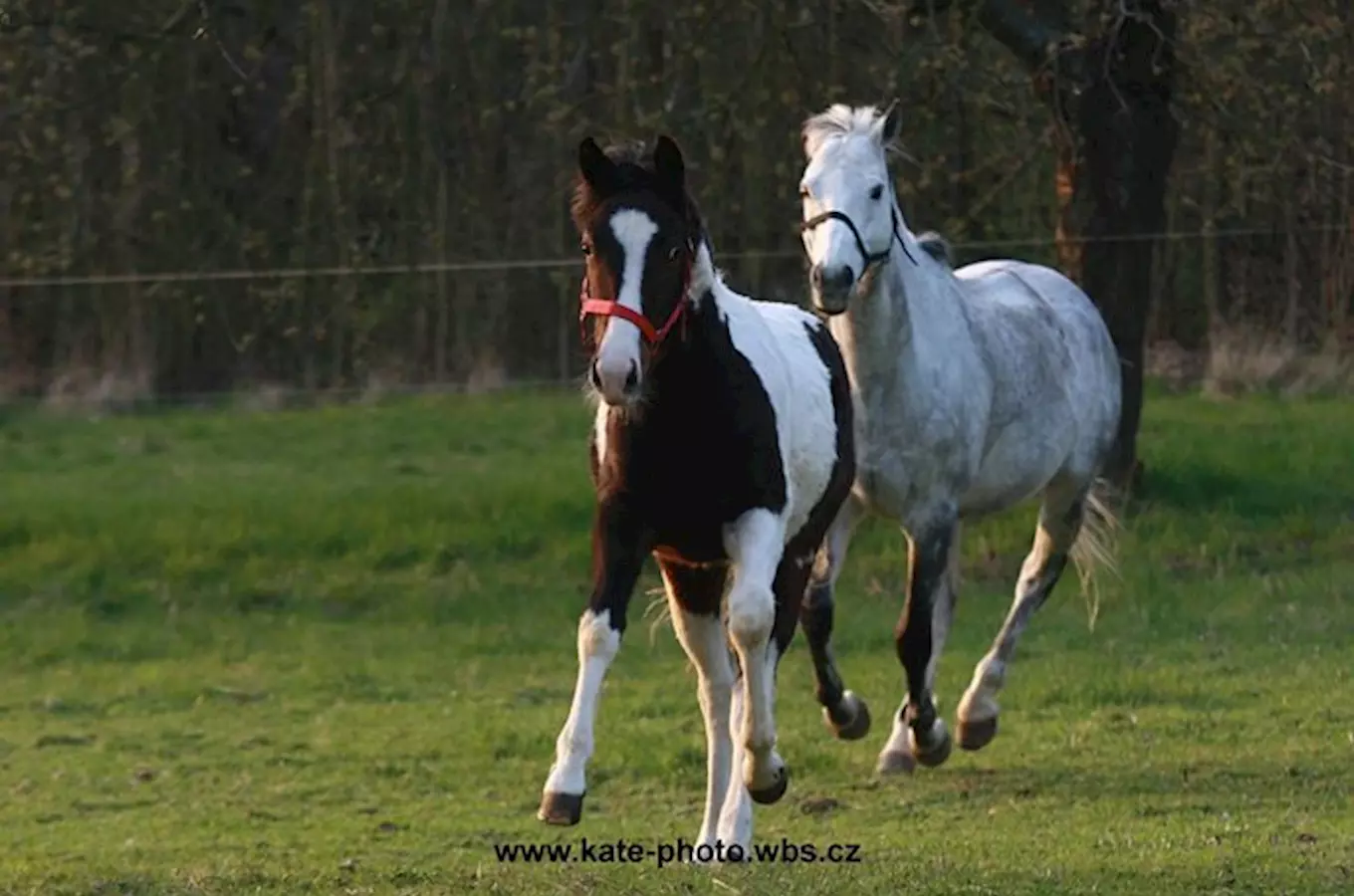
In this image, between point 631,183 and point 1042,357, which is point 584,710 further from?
point 1042,357

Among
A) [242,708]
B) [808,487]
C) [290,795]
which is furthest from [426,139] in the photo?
[808,487]

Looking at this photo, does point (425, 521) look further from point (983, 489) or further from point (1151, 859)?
point (1151, 859)

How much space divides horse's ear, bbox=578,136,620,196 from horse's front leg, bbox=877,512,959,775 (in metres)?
2.72

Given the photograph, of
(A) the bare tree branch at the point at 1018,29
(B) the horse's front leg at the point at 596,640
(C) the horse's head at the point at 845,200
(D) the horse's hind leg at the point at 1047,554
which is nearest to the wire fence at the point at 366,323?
(A) the bare tree branch at the point at 1018,29

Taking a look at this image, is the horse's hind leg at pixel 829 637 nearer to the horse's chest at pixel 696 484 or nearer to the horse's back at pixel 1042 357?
the horse's back at pixel 1042 357

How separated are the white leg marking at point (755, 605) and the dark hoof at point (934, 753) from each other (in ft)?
7.48

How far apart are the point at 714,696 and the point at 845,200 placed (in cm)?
178

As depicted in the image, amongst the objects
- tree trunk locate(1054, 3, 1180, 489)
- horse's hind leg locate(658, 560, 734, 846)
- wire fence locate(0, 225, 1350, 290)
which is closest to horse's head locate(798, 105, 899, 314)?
horse's hind leg locate(658, 560, 734, 846)

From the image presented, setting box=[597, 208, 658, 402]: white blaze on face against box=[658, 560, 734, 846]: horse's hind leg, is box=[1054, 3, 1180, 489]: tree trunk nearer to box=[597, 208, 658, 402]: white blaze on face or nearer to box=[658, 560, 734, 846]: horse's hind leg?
box=[658, 560, 734, 846]: horse's hind leg

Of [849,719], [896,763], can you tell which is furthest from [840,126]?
[896,763]

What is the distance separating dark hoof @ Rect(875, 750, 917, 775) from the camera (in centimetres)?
877

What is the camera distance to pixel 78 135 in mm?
18328

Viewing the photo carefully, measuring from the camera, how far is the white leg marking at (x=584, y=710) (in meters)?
5.74

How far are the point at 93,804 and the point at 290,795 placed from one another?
0.68m
